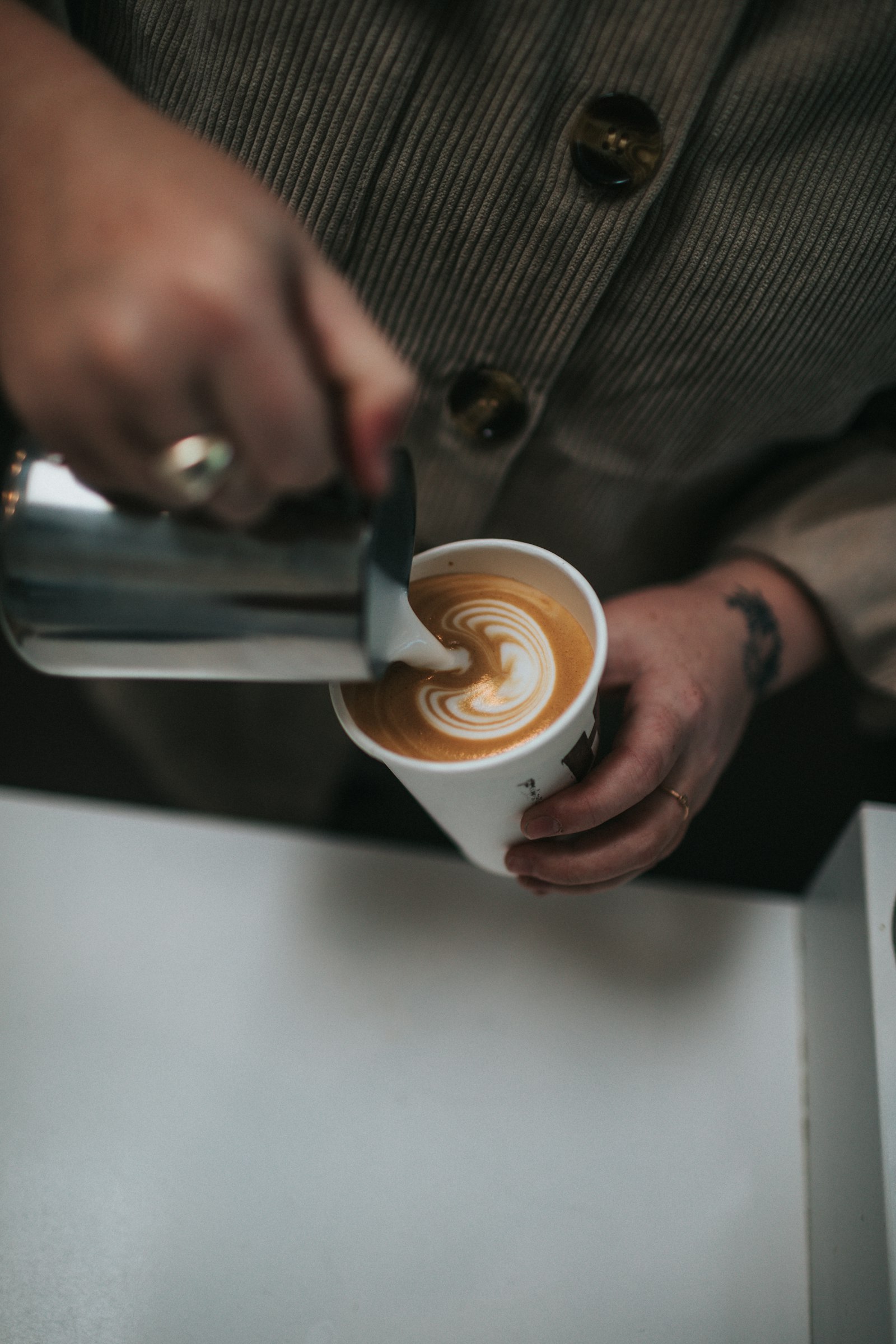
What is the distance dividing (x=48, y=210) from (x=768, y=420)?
0.56 m

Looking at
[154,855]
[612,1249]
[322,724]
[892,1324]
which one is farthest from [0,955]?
[892,1324]

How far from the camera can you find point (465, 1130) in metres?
0.69

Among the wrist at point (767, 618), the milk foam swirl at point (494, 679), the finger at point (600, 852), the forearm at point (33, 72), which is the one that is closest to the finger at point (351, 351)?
the forearm at point (33, 72)

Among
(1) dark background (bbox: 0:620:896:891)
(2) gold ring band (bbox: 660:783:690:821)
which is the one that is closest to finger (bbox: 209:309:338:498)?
(2) gold ring band (bbox: 660:783:690:821)

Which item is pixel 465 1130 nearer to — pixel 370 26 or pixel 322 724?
pixel 322 724

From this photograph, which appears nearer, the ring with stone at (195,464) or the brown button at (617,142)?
the ring with stone at (195,464)

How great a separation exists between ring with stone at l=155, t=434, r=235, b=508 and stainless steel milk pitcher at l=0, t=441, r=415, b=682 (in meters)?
0.05

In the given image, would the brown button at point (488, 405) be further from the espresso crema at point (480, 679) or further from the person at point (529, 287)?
the espresso crema at point (480, 679)

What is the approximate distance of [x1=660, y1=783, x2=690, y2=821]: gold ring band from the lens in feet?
2.21

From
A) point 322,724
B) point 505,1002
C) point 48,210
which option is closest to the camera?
point 48,210

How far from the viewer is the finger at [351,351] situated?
35 centimetres

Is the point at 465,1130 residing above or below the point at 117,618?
below

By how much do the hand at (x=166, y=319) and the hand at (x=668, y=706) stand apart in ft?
1.01

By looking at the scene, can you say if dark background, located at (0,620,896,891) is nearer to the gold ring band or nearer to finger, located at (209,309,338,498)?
the gold ring band
